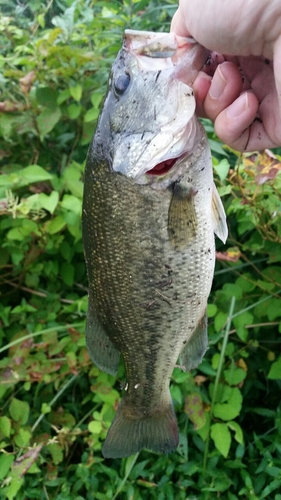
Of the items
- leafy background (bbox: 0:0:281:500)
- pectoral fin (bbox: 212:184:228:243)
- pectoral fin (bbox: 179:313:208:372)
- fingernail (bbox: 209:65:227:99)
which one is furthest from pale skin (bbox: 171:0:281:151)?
pectoral fin (bbox: 179:313:208:372)

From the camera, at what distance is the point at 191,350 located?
4.18 feet

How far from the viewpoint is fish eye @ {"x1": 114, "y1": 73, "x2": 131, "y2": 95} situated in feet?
3.51

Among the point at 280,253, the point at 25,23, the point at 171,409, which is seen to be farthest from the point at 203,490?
the point at 25,23

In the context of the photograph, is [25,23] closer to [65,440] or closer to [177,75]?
[177,75]

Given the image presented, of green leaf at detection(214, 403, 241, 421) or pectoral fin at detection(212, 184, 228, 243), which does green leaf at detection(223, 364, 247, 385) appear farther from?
pectoral fin at detection(212, 184, 228, 243)

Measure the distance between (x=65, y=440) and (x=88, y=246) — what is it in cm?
103

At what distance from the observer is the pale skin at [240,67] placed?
3.09 feet

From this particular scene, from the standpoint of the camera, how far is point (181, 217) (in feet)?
3.44

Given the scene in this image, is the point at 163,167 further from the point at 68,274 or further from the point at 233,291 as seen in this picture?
the point at 68,274

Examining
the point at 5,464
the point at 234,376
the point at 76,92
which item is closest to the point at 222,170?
the point at 76,92

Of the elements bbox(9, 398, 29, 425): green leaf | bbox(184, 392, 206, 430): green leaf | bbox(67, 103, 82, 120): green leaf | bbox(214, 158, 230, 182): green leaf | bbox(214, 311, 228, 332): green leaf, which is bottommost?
bbox(9, 398, 29, 425): green leaf

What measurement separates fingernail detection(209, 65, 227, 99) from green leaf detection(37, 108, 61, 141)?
89 cm

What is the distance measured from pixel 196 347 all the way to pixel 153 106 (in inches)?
26.6

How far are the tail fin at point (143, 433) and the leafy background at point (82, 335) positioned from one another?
0.77 ft
